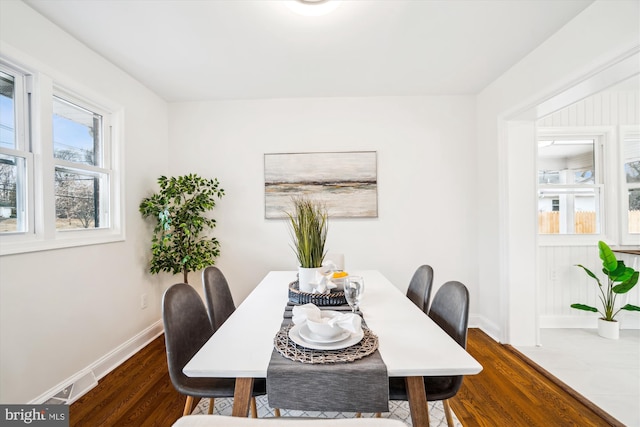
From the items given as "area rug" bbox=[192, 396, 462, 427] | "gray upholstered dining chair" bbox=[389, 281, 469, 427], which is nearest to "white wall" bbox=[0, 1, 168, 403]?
"area rug" bbox=[192, 396, 462, 427]

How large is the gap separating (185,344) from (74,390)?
128 cm

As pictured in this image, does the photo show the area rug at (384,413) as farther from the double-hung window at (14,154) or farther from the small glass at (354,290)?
the double-hung window at (14,154)

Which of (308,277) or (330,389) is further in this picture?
(308,277)

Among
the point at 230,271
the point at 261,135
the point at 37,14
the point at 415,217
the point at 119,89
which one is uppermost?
the point at 37,14

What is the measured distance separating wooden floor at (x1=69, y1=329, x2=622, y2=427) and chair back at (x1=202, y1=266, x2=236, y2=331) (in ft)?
2.08

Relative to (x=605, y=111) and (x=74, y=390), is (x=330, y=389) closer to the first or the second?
(x=74, y=390)

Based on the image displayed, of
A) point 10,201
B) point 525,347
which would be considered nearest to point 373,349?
point 10,201

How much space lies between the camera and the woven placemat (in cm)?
104

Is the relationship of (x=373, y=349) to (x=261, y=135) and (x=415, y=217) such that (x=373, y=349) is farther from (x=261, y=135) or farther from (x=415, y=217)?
(x=261, y=135)

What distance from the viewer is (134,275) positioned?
9.12ft

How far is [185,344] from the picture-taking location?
4.74ft

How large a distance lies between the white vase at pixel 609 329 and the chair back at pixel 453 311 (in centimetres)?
243

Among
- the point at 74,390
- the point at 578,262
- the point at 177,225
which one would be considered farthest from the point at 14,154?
the point at 578,262

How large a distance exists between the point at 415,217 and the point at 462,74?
145cm
